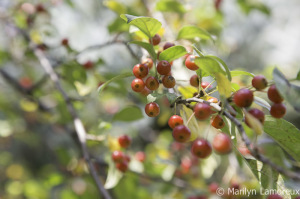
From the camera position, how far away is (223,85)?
79 cm

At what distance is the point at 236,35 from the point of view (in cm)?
666

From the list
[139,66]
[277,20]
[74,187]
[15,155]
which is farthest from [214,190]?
[277,20]

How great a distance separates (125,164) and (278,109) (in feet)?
3.09

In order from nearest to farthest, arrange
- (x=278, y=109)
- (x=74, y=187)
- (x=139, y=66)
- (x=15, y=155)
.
→ (x=278, y=109) → (x=139, y=66) → (x=74, y=187) → (x=15, y=155)

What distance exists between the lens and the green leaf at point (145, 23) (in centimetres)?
86

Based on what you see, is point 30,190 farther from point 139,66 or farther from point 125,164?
point 139,66

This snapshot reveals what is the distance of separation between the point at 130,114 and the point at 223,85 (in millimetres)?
797

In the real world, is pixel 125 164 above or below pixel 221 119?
below

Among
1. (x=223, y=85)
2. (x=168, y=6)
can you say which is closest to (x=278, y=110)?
(x=223, y=85)

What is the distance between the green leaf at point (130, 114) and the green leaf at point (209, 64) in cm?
71

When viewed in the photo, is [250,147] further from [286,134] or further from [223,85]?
[286,134]

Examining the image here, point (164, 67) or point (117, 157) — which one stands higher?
point (164, 67)

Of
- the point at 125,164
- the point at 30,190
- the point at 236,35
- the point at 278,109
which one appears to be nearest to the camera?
the point at 278,109

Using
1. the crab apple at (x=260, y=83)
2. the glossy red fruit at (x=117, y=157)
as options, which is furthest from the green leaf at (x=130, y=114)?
the crab apple at (x=260, y=83)
